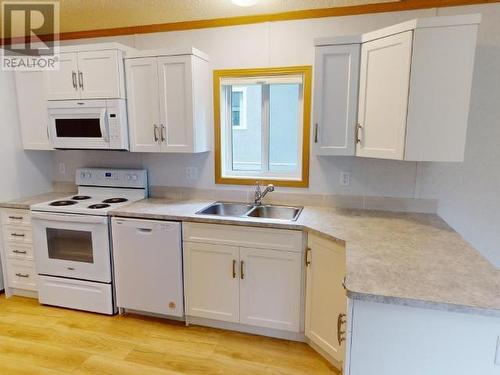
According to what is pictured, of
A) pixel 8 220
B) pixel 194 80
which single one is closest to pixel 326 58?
pixel 194 80

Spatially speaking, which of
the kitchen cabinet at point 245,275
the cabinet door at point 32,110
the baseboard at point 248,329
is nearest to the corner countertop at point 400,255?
the kitchen cabinet at point 245,275

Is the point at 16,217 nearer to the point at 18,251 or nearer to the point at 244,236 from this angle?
the point at 18,251

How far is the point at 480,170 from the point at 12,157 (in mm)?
3967

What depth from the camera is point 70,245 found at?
272 cm

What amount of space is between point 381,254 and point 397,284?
36 cm

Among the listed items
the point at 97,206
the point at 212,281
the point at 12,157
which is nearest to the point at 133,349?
the point at 212,281

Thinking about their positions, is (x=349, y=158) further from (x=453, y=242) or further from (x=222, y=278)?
(x=222, y=278)

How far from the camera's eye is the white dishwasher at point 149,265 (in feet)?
8.04

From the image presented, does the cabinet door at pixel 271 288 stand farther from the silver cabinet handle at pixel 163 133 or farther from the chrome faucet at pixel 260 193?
the silver cabinet handle at pixel 163 133

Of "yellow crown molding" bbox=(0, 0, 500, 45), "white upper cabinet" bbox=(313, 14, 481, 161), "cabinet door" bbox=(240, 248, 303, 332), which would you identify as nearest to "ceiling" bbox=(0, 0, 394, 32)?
"yellow crown molding" bbox=(0, 0, 500, 45)

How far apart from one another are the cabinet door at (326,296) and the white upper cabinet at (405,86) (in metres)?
0.75

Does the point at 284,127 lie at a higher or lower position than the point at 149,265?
higher

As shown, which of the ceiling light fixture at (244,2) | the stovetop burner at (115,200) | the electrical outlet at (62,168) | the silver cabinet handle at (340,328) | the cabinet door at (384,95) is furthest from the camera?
the electrical outlet at (62,168)

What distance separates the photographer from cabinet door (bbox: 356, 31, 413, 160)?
195cm
